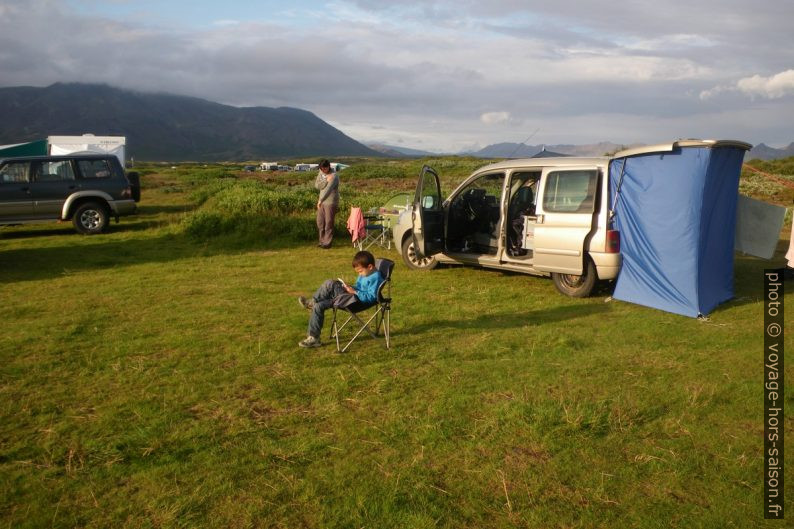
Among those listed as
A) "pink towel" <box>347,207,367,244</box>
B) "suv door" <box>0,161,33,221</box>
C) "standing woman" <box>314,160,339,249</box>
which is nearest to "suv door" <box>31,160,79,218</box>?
"suv door" <box>0,161,33,221</box>

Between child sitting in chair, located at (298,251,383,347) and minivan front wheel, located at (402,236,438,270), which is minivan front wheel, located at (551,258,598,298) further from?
child sitting in chair, located at (298,251,383,347)

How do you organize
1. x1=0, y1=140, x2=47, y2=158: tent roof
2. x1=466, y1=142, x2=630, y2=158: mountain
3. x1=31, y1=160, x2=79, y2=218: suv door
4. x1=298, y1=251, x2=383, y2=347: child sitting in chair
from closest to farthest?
x1=298, y1=251, x2=383, y2=347: child sitting in chair
x1=466, y1=142, x2=630, y2=158: mountain
x1=31, y1=160, x2=79, y2=218: suv door
x1=0, y1=140, x2=47, y2=158: tent roof

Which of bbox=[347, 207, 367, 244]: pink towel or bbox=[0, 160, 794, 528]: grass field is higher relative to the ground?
bbox=[347, 207, 367, 244]: pink towel

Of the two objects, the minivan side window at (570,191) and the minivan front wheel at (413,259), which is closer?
the minivan side window at (570,191)

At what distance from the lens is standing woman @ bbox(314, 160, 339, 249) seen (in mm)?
12617

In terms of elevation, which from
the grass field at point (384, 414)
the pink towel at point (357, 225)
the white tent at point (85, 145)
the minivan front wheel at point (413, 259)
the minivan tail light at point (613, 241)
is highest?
the white tent at point (85, 145)

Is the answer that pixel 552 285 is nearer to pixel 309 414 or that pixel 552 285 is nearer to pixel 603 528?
pixel 309 414

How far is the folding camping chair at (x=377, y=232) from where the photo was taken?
13148 millimetres

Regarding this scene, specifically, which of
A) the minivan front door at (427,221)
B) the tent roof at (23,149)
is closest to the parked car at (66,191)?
the minivan front door at (427,221)

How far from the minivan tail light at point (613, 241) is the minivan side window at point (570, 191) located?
0.41 metres

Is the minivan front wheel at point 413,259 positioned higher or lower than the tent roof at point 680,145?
lower

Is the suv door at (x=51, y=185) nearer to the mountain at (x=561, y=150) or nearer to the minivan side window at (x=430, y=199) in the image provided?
the minivan side window at (x=430, y=199)

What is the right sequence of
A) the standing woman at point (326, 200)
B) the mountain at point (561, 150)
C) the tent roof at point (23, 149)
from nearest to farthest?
the mountain at point (561, 150)
the standing woman at point (326, 200)
the tent roof at point (23, 149)

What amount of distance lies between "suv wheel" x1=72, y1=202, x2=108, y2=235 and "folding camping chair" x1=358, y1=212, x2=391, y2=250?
651cm
